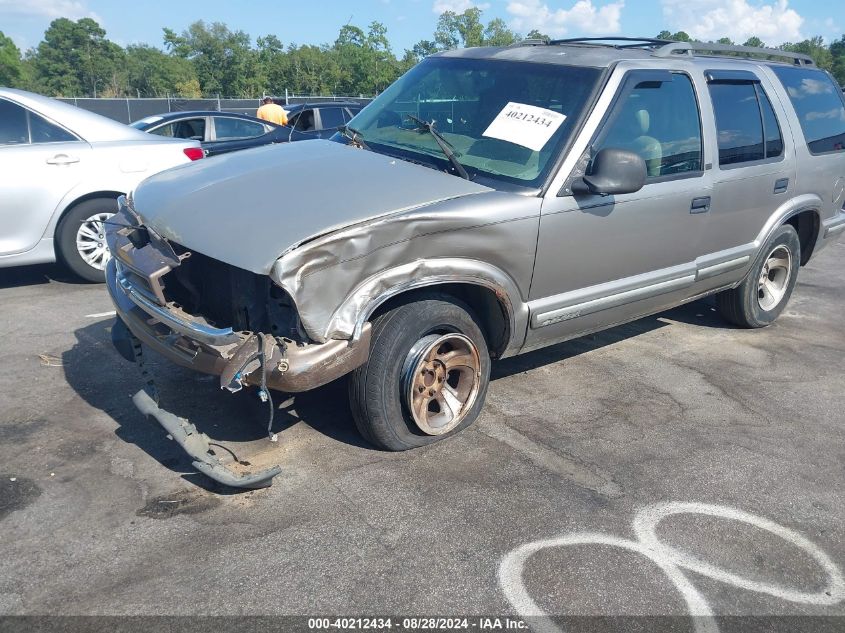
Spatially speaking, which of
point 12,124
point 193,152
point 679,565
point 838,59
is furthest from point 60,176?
point 838,59

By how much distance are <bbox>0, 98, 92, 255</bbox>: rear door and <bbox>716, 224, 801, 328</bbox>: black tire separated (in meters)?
5.36

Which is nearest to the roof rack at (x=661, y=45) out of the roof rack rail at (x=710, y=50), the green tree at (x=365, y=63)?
the roof rack rail at (x=710, y=50)

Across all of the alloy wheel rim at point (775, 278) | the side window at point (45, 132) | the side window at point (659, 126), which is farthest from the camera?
the side window at point (45, 132)

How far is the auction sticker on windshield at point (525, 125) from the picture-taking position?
4133mm

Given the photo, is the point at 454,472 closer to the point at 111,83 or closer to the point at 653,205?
the point at 653,205

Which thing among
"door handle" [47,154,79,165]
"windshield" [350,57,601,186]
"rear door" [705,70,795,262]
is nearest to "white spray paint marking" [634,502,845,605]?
"windshield" [350,57,601,186]

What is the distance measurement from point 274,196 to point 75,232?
11.4 feet

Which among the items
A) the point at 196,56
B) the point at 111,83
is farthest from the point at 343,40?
the point at 111,83

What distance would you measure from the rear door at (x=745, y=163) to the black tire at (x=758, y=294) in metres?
0.28

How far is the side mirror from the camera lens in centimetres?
395

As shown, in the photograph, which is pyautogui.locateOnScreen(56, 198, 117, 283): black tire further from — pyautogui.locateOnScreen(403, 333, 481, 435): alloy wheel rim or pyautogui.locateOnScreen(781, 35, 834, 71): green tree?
pyautogui.locateOnScreen(781, 35, 834, 71): green tree

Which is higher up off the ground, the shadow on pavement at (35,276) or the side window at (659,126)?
the side window at (659,126)

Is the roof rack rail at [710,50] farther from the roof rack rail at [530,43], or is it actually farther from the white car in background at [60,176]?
the white car in background at [60,176]

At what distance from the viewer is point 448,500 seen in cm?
342
